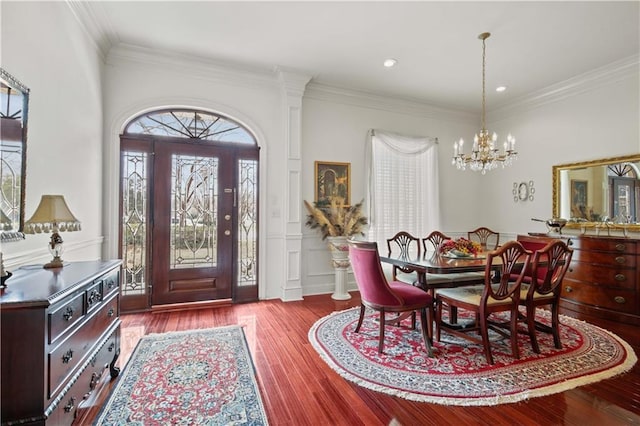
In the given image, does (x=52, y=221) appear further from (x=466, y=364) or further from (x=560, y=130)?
(x=560, y=130)

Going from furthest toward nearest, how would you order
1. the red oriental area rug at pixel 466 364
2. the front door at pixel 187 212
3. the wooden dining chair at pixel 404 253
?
1. the front door at pixel 187 212
2. the wooden dining chair at pixel 404 253
3. the red oriental area rug at pixel 466 364

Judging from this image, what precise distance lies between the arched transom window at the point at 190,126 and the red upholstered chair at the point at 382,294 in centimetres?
259

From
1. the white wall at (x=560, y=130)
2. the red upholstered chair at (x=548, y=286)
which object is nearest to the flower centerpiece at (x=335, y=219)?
the red upholstered chair at (x=548, y=286)

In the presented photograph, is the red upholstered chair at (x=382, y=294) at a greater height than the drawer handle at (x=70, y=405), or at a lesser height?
greater

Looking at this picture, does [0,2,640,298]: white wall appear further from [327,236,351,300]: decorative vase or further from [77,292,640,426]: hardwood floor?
[77,292,640,426]: hardwood floor

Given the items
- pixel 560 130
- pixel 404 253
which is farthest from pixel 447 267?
pixel 560 130

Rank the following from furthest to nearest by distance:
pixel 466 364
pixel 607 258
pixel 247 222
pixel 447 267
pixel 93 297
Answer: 1. pixel 247 222
2. pixel 607 258
3. pixel 447 267
4. pixel 466 364
5. pixel 93 297

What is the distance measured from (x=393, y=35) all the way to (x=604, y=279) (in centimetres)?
390

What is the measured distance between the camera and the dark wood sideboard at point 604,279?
359 centimetres

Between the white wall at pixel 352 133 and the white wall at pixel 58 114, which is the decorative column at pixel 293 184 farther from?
the white wall at pixel 58 114

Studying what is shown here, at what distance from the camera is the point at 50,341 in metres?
1.42

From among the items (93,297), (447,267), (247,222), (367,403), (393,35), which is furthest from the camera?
(247,222)

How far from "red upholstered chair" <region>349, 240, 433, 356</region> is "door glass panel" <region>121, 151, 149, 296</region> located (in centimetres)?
281

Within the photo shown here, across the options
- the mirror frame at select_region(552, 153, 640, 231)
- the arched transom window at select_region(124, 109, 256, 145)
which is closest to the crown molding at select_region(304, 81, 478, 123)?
the arched transom window at select_region(124, 109, 256, 145)
